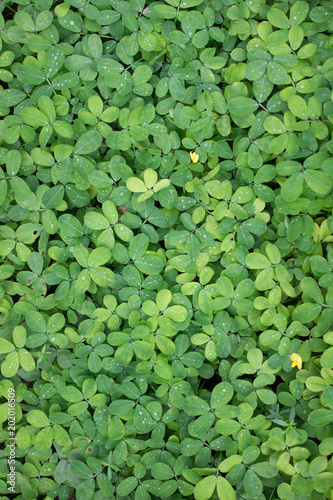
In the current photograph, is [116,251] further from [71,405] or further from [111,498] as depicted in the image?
[111,498]

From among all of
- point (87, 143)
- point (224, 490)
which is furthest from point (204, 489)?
point (87, 143)

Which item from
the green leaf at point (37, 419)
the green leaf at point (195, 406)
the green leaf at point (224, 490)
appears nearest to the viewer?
the green leaf at point (224, 490)

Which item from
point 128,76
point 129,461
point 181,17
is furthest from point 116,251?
point 181,17

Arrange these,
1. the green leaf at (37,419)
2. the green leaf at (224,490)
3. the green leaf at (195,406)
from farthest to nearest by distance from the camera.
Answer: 1. the green leaf at (37,419)
2. the green leaf at (195,406)
3. the green leaf at (224,490)

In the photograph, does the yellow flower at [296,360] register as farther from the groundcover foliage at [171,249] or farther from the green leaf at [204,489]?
the green leaf at [204,489]

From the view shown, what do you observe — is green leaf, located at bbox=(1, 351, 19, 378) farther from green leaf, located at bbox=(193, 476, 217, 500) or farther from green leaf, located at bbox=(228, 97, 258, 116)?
green leaf, located at bbox=(228, 97, 258, 116)

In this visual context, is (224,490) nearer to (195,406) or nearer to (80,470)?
(195,406)

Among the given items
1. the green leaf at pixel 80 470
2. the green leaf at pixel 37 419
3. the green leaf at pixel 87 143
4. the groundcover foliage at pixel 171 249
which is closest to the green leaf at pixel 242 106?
the groundcover foliage at pixel 171 249

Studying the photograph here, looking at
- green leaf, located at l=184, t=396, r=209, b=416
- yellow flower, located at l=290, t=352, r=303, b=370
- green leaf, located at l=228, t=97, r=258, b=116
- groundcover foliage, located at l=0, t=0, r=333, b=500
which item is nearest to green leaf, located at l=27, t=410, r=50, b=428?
groundcover foliage, located at l=0, t=0, r=333, b=500
